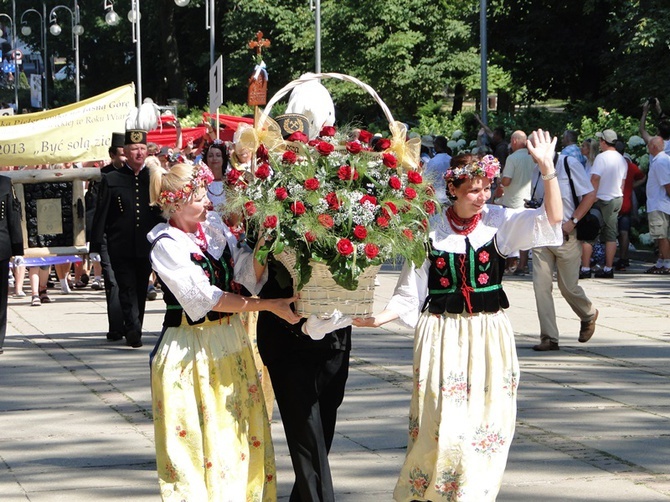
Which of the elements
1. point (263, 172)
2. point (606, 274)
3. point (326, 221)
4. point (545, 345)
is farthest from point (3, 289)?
point (606, 274)

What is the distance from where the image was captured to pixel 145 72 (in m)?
65.2

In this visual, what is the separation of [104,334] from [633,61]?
22351 mm

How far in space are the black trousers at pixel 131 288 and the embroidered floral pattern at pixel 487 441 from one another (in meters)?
6.31

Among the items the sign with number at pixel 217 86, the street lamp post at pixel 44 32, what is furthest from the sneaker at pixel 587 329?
the street lamp post at pixel 44 32

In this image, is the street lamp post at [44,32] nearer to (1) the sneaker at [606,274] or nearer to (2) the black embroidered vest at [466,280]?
(1) the sneaker at [606,274]

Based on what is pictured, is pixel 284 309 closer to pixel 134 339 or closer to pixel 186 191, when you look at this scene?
pixel 186 191

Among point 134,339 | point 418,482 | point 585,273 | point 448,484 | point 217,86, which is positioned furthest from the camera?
point 585,273

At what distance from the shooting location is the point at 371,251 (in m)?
5.07

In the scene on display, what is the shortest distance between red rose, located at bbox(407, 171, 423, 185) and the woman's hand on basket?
694 millimetres

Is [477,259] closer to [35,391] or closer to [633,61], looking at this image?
[35,391]

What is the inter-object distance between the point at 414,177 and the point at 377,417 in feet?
10.9

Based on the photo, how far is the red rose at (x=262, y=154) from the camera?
5325 mm

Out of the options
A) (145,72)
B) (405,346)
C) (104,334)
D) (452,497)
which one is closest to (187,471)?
(452,497)

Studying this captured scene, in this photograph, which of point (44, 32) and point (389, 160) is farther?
point (44, 32)
